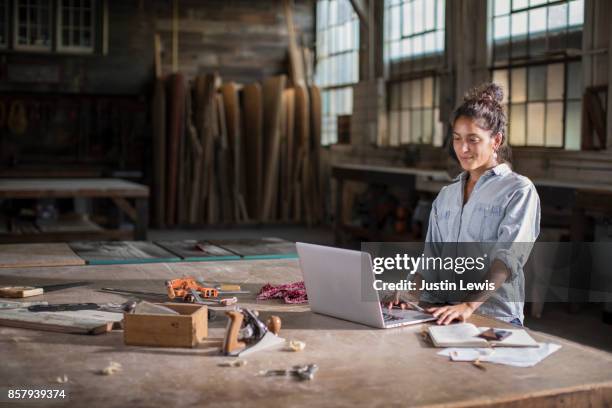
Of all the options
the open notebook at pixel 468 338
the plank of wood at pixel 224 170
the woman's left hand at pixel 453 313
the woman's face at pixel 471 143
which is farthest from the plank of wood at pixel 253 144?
the open notebook at pixel 468 338

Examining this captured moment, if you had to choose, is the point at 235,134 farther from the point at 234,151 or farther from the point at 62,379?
the point at 62,379

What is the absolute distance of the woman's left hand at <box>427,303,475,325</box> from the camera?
8.53ft

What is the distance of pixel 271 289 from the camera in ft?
10.1

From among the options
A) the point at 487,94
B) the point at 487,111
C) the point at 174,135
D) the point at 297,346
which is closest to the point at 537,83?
the point at 487,94

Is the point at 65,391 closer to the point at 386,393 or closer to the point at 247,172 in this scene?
the point at 386,393

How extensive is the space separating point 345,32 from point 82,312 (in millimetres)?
9520

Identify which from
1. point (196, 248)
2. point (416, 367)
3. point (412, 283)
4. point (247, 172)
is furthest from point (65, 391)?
point (247, 172)

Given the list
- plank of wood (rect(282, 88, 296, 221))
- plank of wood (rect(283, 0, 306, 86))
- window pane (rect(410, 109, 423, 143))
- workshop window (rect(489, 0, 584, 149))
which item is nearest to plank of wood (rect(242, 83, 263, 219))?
plank of wood (rect(282, 88, 296, 221))

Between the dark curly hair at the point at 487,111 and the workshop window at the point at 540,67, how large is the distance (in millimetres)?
4108

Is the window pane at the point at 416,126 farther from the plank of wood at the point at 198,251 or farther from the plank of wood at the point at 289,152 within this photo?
the plank of wood at the point at 198,251

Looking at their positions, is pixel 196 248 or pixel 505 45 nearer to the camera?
pixel 196 248

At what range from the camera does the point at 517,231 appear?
9.32 ft

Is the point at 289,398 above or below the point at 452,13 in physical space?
below

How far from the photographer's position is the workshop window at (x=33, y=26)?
450 inches
